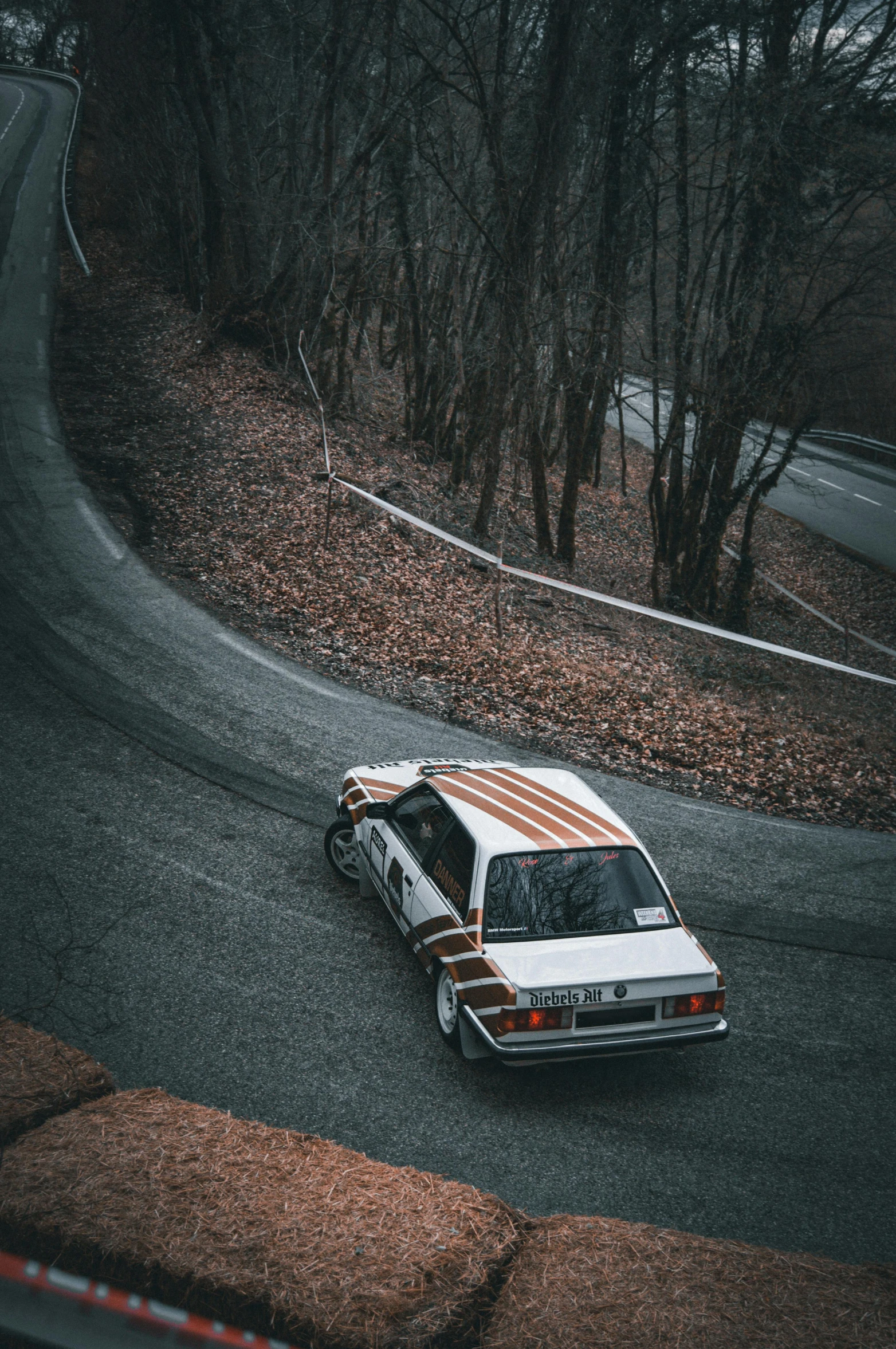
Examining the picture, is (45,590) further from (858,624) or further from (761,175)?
(858,624)

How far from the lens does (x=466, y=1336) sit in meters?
3.11

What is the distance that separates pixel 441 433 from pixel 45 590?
43.8 ft

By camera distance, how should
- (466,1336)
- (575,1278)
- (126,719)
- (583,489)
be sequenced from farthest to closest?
(583,489)
(126,719)
(575,1278)
(466,1336)

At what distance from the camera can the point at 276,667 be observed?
11.1 meters

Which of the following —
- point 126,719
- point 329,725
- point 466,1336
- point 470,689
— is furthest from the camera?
point 470,689

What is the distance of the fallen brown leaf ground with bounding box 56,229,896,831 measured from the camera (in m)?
10.9

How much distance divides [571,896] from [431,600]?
858cm

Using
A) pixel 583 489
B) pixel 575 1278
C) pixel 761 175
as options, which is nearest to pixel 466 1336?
pixel 575 1278

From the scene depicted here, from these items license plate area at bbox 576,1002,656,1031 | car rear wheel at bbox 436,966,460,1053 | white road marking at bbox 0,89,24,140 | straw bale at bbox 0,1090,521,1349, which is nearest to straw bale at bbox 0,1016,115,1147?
straw bale at bbox 0,1090,521,1349

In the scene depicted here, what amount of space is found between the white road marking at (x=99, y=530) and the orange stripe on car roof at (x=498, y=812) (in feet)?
27.5

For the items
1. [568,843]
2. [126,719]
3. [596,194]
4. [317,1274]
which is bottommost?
[126,719]

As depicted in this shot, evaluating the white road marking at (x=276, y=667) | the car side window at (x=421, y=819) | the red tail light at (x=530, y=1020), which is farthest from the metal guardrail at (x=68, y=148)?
the red tail light at (x=530, y=1020)

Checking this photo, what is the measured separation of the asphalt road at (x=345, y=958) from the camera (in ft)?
A: 15.9

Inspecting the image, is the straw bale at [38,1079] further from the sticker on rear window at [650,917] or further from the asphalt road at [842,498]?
the asphalt road at [842,498]
